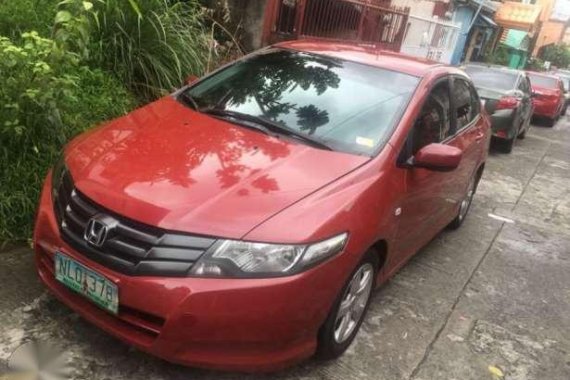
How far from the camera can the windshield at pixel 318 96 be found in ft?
12.0

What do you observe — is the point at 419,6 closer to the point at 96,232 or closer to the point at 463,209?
the point at 463,209

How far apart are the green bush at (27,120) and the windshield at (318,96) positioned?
950 mm

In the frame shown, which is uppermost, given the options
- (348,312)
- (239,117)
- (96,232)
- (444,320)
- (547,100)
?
(239,117)

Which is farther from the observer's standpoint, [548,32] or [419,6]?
[548,32]

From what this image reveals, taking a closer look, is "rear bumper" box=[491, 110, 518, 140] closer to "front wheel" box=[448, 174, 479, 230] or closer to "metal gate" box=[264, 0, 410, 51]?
"metal gate" box=[264, 0, 410, 51]

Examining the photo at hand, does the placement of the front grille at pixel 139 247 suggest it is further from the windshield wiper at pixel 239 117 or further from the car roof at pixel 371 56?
the car roof at pixel 371 56

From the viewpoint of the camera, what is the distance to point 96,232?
9.04 feet

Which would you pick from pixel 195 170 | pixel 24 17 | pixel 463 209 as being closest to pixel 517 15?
pixel 463 209

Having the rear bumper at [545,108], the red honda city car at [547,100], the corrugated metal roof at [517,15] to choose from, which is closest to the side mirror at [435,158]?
the red honda city car at [547,100]

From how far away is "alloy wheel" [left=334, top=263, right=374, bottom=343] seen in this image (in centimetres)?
320

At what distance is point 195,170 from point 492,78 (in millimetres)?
9984

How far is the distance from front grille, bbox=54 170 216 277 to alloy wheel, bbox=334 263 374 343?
91cm

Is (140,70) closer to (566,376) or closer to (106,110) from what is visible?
(106,110)

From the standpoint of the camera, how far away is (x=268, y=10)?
876 cm
